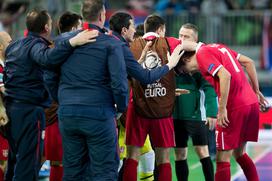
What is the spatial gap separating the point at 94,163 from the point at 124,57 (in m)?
1.07

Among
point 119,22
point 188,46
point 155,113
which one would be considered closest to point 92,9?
point 119,22

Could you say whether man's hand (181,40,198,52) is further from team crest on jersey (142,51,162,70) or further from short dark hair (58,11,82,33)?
short dark hair (58,11,82,33)

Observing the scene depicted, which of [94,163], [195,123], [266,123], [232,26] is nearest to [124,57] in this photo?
[94,163]

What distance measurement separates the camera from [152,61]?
8.62 metres

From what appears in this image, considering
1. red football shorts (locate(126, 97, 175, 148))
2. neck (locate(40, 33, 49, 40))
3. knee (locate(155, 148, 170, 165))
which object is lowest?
knee (locate(155, 148, 170, 165))

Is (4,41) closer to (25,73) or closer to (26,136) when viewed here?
(25,73)

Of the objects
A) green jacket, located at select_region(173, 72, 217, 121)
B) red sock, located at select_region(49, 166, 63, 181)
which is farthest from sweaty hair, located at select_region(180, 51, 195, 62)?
red sock, located at select_region(49, 166, 63, 181)

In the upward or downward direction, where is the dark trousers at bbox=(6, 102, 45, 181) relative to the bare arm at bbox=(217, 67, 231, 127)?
downward

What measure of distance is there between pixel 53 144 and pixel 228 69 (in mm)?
2153

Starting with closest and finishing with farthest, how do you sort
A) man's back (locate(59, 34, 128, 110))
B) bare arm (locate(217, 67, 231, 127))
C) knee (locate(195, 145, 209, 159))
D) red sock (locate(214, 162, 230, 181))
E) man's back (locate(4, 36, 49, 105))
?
man's back (locate(59, 34, 128, 110)) → bare arm (locate(217, 67, 231, 127)) → man's back (locate(4, 36, 49, 105)) → red sock (locate(214, 162, 230, 181)) → knee (locate(195, 145, 209, 159))

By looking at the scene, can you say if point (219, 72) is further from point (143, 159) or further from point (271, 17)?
point (271, 17)

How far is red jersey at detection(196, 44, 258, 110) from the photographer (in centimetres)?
809

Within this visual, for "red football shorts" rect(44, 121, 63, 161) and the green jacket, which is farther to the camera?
the green jacket

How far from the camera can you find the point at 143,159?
30.7ft
